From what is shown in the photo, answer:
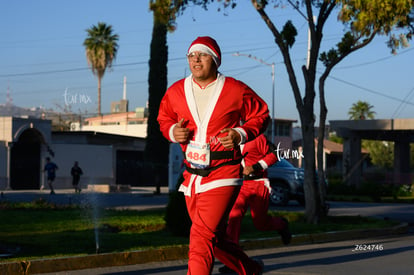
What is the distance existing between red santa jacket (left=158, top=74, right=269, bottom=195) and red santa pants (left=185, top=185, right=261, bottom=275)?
0.07 metres

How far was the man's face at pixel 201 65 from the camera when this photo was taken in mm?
6180

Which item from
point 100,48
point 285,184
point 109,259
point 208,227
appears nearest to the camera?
point 208,227

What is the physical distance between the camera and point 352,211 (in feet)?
76.9

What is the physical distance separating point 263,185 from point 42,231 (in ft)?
17.2

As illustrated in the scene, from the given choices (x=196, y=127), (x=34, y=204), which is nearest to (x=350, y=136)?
(x=34, y=204)

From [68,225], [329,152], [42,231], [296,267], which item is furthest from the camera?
[329,152]

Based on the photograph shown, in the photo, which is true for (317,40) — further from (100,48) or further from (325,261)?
(100,48)

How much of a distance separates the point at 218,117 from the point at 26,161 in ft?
123

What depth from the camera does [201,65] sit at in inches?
244

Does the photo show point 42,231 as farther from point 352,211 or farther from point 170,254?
point 352,211

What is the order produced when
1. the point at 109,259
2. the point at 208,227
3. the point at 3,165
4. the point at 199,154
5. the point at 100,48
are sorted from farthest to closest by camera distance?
1. the point at 100,48
2. the point at 3,165
3. the point at 109,259
4. the point at 199,154
5. the point at 208,227
